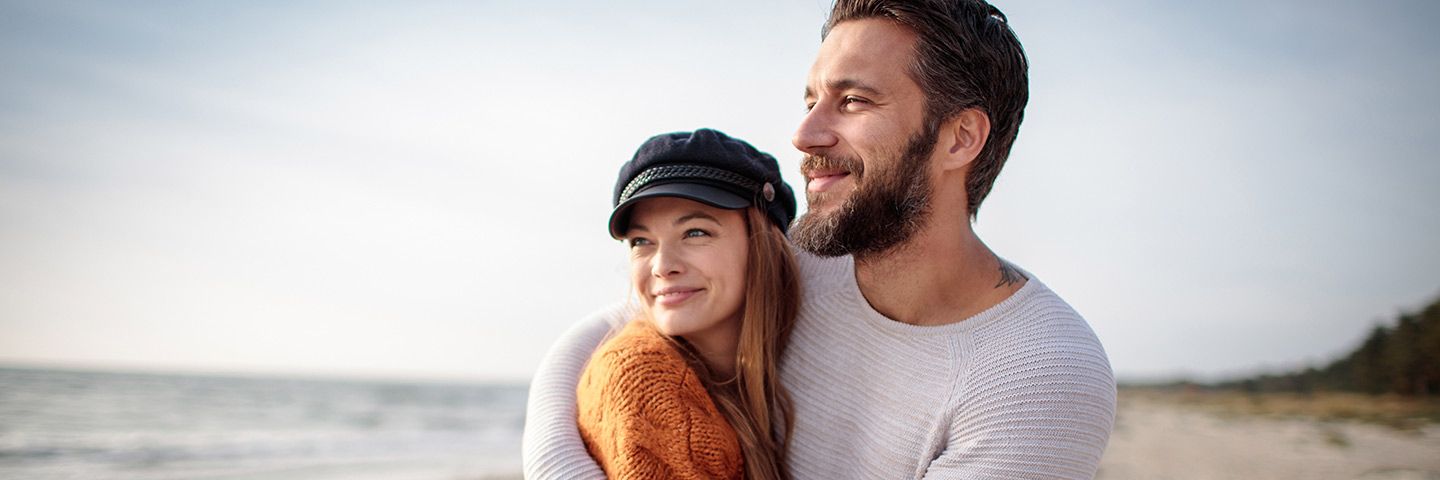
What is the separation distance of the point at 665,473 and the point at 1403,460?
1207 centimetres

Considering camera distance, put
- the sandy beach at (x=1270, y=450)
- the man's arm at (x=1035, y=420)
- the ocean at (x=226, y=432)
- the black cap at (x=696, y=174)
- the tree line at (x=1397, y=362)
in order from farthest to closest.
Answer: the tree line at (x=1397, y=362) → the sandy beach at (x=1270, y=450) → the ocean at (x=226, y=432) → the black cap at (x=696, y=174) → the man's arm at (x=1035, y=420)

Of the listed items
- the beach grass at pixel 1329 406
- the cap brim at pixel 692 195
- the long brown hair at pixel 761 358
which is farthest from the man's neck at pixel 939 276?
the beach grass at pixel 1329 406

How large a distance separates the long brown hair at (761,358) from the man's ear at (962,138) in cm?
53

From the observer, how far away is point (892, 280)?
2410 millimetres

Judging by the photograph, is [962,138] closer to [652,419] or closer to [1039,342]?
[1039,342]

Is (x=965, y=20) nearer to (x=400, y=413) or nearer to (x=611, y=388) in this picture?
(x=611, y=388)

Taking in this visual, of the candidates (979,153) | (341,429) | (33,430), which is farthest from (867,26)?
(341,429)

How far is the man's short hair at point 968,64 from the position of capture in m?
2.30

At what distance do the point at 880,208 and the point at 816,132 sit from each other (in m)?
0.26

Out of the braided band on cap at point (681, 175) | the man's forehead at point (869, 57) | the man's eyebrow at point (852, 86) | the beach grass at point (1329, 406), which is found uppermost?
the man's forehead at point (869, 57)

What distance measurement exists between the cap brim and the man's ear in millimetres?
552

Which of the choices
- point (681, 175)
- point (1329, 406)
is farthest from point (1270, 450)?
point (681, 175)

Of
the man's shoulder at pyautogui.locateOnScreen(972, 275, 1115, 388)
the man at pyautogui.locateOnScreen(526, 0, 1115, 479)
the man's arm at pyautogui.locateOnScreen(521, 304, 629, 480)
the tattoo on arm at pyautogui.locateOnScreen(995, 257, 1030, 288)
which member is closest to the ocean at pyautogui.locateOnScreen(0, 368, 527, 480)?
the man's arm at pyautogui.locateOnScreen(521, 304, 629, 480)

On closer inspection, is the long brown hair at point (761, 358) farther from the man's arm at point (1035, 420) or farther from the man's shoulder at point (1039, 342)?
the man's shoulder at point (1039, 342)
